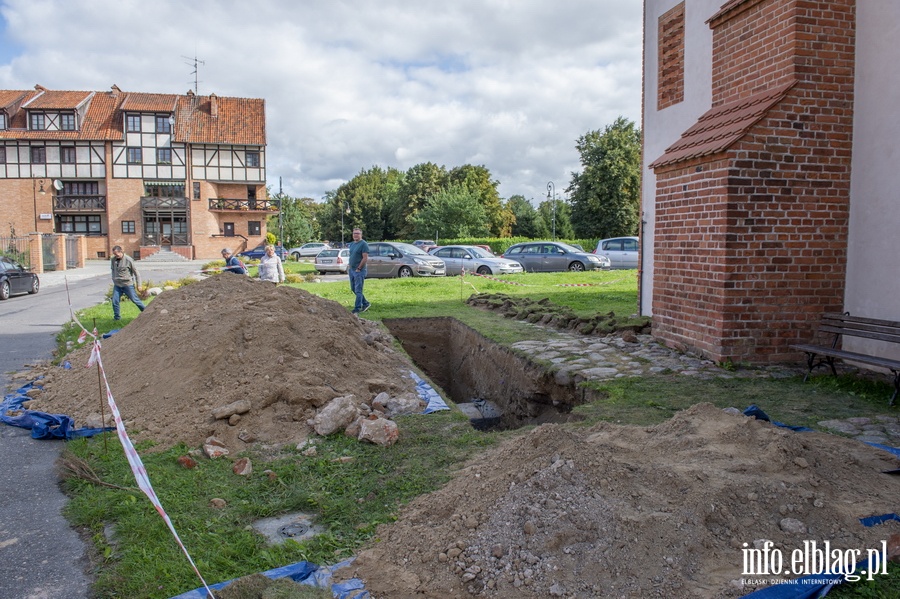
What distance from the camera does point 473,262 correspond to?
26484mm

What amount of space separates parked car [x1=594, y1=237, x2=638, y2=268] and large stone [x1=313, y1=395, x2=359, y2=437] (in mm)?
23574

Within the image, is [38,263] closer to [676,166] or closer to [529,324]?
[529,324]

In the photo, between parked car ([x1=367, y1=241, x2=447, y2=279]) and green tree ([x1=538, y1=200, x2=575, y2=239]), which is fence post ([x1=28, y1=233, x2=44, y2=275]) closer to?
parked car ([x1=367, y1=241, x2=447, y2=279])

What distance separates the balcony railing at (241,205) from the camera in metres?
49.2

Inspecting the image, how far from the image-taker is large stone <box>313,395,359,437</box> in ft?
17.8

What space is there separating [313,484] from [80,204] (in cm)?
5130

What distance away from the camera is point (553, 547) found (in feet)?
9.82

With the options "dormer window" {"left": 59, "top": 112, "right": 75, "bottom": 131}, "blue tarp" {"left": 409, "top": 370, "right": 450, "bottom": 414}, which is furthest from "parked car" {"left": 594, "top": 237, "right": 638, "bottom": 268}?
"dormer window" {"left": 59, "top": 112, "right": 75, "bottom": 131}

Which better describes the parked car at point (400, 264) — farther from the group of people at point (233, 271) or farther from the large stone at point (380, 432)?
the large stone at point (380, 432)

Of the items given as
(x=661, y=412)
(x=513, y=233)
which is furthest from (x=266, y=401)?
(x=513, y=233)

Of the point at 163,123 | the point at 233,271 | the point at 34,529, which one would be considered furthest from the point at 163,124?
the point at 34,529

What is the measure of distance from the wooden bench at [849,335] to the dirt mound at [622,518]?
2097 millimetres

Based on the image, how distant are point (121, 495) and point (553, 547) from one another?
3.06 meters

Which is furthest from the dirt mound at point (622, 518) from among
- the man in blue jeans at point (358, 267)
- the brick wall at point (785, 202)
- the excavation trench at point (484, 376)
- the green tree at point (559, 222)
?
the green tree at point (559, 222)
